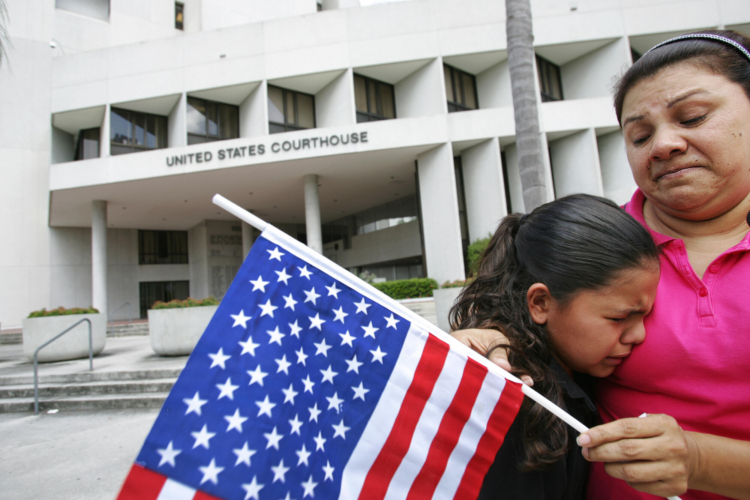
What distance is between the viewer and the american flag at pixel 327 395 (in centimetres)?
116

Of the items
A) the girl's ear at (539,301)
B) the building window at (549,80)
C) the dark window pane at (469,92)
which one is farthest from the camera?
the dark window pane at (469,92)

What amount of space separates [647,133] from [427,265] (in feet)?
54.3

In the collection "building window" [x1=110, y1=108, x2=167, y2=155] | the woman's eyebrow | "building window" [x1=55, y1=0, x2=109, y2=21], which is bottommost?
the woman's eyebrow

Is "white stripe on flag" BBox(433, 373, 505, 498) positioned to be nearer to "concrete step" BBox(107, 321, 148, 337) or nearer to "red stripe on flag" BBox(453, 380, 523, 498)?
"red stripe on flag" BBox(453, 380, 523, 498)

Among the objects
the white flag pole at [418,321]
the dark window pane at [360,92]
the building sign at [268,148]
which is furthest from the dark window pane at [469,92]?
the white flag pole at [418,321]

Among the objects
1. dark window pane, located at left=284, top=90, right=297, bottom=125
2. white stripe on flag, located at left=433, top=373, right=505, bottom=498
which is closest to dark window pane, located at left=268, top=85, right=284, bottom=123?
dark window pane, located at left=284, top=90, right=297, bottom=125

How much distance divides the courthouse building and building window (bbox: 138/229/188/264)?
15.9 ft

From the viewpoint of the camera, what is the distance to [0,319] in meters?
21.5

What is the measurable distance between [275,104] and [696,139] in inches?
778

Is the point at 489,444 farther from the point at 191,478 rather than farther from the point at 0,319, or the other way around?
the point at 0,319

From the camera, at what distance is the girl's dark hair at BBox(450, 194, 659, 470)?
129 cm

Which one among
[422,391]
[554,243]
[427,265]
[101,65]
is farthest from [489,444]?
[101,65]

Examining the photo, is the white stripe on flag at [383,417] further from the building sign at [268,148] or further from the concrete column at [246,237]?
the concrete column at [246,237]

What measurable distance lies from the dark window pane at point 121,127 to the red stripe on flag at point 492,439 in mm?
22472
